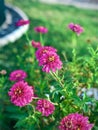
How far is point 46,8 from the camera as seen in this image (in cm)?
795

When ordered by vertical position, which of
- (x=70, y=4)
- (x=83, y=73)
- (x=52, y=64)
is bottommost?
(x=70, y=4)

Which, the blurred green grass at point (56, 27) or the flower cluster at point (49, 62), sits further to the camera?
the blurred green grass at point (56, 27)

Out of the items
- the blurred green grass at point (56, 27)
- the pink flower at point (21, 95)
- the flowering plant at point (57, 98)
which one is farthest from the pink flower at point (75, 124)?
the blurred green grass at point (56, 27)

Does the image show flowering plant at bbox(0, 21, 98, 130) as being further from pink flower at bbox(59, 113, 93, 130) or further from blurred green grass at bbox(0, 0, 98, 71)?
blurred green grass at bbox(0, 0, 98, 71)

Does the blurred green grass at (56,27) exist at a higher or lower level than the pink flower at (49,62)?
lower

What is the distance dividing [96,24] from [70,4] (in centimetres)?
170

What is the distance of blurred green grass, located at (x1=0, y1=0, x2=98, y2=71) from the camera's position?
536cm

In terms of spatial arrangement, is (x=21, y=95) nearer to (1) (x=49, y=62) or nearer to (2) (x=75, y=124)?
(1) (x=49, y=62)

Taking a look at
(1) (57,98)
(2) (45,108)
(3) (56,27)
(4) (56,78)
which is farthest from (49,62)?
(3) (56,27)

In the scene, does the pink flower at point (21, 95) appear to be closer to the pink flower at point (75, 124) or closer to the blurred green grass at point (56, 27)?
the pink flower at point (75, 124)

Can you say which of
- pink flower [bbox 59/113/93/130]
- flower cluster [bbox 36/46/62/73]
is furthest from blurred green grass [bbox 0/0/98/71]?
pink flower [bbox 59/113/93/130]

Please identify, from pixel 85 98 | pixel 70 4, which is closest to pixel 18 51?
pixel 85 98

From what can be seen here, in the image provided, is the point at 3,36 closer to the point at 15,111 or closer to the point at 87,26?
the point at 87,26

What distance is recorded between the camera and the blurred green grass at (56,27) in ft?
17.6
